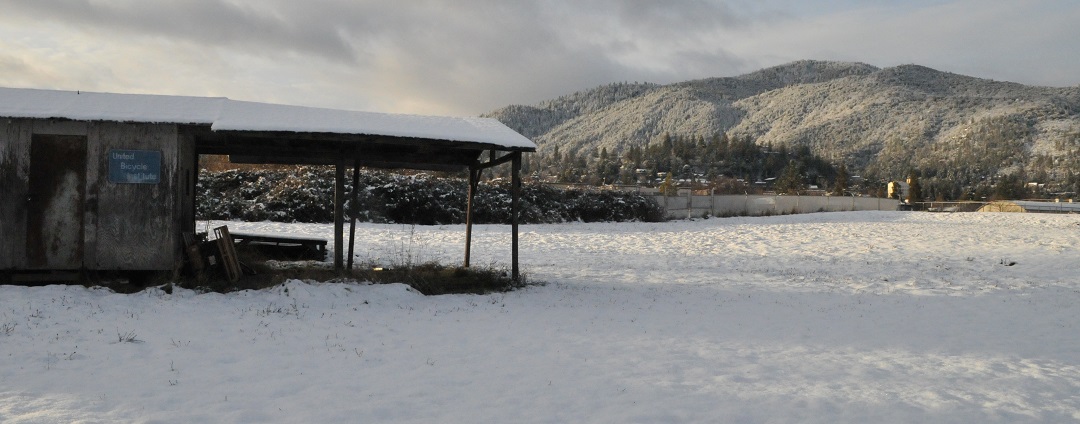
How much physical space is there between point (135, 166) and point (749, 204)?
36600mm

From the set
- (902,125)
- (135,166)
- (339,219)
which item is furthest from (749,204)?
(902,125)

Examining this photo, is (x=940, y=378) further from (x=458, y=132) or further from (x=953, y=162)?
(x=953, y=162)

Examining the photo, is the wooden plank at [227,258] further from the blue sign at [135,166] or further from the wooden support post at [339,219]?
the wooden support post at [339,219]

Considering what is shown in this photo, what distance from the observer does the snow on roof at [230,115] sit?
10281mm

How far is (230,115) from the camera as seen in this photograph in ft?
35.7

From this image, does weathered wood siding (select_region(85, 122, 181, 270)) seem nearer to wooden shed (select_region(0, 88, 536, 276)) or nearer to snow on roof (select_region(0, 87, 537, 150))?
wooden shed (select_region(0, 88, 536, 276))

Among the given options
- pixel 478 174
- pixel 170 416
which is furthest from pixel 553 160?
pixel 170 416

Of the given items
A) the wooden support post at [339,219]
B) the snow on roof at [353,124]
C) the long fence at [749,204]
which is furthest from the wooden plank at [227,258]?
the long fence at [749,204]

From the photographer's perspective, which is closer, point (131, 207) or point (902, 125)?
point (131, 207)

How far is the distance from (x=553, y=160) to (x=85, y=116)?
134 meters

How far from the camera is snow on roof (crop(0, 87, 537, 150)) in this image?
10.3m

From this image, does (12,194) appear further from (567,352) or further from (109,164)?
(567,352)

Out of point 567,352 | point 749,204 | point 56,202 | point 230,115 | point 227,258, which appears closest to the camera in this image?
point 567,352

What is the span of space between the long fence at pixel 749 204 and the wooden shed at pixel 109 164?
26.9 meters
